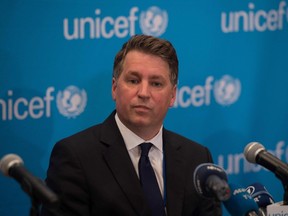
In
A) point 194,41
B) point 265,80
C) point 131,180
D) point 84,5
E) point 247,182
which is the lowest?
point 247,182

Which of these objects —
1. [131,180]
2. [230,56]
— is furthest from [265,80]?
[131,180]

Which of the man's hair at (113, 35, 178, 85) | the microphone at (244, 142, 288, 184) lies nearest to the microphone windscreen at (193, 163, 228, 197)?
the microphone at (244, 142, 288, 184)

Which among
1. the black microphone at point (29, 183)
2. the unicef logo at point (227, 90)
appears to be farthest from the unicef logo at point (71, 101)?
the black microphone at point (29, 183)

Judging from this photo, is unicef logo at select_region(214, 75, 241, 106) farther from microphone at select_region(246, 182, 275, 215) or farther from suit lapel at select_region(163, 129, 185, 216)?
microphone at select_region(246, 182, 275, 215)

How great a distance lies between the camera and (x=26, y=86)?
3.30 metres

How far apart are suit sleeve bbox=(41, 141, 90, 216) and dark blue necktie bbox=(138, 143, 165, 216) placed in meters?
0.28

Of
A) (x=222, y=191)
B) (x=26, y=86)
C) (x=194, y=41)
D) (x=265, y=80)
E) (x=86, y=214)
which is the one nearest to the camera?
(x=222, y=191)

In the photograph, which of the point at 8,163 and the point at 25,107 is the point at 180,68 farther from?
the point at 8,163

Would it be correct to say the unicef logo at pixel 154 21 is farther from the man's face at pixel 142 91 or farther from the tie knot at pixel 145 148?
the tie knot at pixel 145 148

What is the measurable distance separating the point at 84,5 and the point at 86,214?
3.97 feet

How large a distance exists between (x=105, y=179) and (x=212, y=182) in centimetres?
74

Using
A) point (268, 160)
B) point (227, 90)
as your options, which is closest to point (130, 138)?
point (268, 160)

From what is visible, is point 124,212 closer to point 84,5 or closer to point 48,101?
point 48,101

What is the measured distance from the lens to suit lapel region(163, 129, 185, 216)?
2904 mm
